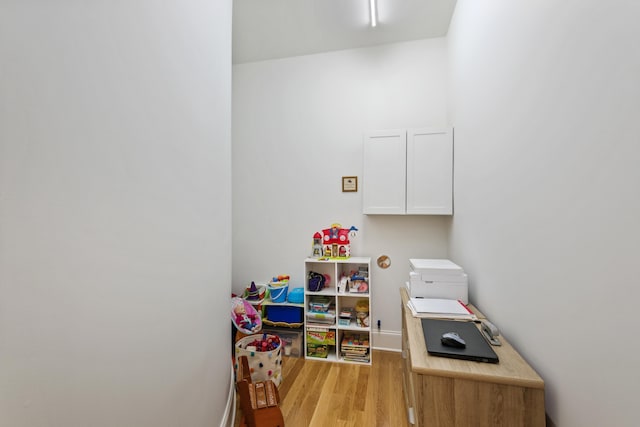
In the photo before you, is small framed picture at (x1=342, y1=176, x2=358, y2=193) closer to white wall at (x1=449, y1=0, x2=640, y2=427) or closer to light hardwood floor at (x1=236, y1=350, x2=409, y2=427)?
white wall at (x1=449, y1=0, x2=640, y2=427)

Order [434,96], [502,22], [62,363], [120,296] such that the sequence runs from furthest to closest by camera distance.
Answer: [434,96], [502,22], [120,296], [62,363]

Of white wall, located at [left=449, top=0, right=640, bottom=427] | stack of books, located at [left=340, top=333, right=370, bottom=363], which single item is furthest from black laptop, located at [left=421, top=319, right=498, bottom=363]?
stack of books, located at [left=340, top=333, right=370, bottom=363]

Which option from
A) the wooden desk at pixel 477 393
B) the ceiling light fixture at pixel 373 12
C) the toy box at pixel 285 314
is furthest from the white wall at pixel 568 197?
the toy box at pixel 285 314

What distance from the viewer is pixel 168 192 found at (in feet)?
3.33

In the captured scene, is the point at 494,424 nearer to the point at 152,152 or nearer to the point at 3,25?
the point at 152,152

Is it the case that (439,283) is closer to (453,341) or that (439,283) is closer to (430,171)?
(453,341)

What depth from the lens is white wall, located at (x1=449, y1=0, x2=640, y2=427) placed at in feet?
2.14

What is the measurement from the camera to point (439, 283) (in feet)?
5.93

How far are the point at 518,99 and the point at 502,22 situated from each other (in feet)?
1.68

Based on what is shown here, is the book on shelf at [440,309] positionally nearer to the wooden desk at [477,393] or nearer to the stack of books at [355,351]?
the wooden desk at [477,393]

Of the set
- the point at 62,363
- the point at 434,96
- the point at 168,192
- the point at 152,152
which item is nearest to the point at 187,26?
the point at 152,152

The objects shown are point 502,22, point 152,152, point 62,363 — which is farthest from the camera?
point 502,22

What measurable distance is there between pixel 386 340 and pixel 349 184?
1681mm

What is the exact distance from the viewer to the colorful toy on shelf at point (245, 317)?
2275mm
